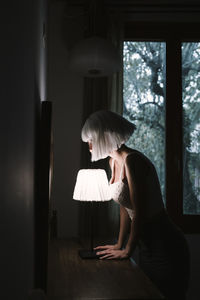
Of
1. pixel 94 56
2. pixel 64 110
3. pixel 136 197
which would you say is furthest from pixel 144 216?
pixel 64 110

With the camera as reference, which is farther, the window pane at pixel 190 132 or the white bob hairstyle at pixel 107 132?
the window pane at pixel 190 132

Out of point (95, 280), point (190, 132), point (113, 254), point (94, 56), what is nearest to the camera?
point (95, 280)

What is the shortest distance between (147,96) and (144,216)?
1739 millimetres

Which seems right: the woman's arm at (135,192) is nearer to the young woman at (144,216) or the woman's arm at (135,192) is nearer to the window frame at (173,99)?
the young woman at (144,216)

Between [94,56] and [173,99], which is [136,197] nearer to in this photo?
[94,56]

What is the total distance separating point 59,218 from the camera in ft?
9.16

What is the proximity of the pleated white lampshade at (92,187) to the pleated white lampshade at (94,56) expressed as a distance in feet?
2.82

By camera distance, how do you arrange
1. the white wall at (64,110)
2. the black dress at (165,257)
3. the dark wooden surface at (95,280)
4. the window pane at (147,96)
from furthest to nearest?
the window pane at (147,96), the white wall at (64,110), the black dress at (165,257), the dark wooden surface at (95,280)

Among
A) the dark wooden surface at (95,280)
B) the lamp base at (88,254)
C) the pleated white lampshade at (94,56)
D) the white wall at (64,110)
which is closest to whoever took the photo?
the dark wooden surface at (95,280)

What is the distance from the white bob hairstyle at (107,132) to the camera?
1.63 meters

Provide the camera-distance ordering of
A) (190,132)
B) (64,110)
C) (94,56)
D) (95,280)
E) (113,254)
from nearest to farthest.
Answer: (95,280), (113,254), (94,56), (64,110), (190,132)

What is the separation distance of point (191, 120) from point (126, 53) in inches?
36.0

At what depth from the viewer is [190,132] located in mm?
2996

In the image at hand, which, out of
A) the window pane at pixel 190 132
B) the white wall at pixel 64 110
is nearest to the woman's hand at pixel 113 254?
the white wall at pixel 64 110
